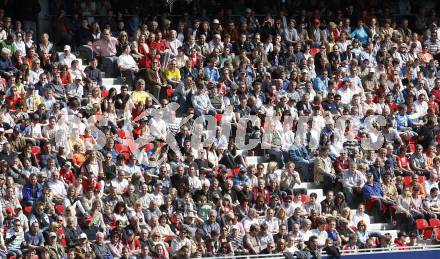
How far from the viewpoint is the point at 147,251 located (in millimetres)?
23484

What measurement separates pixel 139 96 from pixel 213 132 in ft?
5.25

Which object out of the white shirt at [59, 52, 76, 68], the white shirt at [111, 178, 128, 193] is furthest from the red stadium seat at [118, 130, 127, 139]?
the white shirt at [59, 52, 76, 68]

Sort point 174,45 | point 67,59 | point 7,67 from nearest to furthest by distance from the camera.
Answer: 1. point 7,67
2. point 67,59
3. point 174,45

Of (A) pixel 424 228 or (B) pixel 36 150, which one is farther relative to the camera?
(A) pixel 424 228

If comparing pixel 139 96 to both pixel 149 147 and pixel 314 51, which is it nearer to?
pixel 149 147

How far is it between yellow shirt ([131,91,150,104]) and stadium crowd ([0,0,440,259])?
4cm

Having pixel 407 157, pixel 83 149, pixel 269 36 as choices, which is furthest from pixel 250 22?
pixel 83 149

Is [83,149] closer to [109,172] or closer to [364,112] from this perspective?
[109,172]

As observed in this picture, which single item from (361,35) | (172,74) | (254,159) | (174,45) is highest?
(361,35)

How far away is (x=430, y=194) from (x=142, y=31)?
6.80 m

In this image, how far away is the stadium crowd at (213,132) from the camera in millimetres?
24172

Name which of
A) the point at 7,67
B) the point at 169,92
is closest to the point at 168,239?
the point at 169,92

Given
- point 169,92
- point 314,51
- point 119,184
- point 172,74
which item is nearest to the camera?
point 119,184

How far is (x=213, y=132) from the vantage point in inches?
1072
